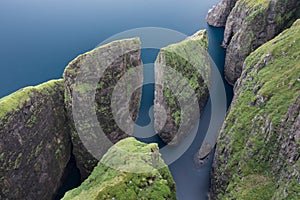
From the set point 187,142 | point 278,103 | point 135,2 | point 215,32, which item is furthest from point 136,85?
point 135,2

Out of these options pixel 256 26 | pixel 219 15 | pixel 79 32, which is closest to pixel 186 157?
pixel 256 26

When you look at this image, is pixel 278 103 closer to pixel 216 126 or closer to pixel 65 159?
pixel 216 126

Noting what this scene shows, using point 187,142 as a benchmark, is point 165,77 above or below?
above

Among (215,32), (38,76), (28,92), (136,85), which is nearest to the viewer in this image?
(28,92)

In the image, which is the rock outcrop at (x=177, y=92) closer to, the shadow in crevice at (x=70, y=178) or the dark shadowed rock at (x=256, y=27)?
the dark shadowed rock at (x=256, y=27)

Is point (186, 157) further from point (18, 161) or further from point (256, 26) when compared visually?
point (256, 26)

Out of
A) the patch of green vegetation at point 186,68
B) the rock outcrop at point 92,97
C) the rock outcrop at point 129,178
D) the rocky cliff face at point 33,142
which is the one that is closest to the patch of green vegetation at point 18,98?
the rocky cliff face at point 33,142
